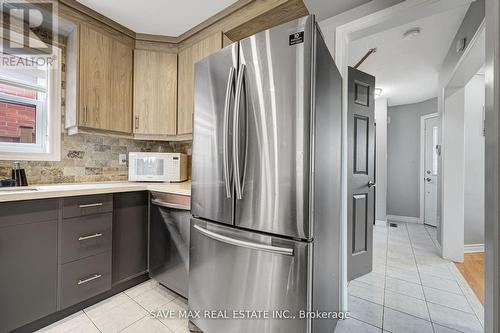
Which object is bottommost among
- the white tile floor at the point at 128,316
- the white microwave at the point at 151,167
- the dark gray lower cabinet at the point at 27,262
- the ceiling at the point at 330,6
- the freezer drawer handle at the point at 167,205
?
the white tile floor at the point at 128,316

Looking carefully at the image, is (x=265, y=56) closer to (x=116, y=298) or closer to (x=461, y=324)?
(x=116, y=298)

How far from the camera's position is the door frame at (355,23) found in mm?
1492

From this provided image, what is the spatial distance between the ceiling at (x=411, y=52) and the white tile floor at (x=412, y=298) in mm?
2507

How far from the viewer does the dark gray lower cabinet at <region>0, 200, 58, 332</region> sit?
1.40 metres

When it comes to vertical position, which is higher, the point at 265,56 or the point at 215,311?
the point at 265,56

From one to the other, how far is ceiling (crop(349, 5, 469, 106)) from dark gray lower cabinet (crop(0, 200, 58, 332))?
3.10m

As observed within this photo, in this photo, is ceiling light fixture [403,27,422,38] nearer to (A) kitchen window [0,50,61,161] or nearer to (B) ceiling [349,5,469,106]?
(B) ceiling [349,5,469,106]

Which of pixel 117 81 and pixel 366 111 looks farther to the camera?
pixel 366 111

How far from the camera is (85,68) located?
204 cm

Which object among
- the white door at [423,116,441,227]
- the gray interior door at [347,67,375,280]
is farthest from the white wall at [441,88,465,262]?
the white door at [423,116,441,227]

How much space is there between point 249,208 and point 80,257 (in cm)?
145

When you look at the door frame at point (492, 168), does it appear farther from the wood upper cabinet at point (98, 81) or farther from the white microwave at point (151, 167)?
the wood upper cabinet at point (98, 81)

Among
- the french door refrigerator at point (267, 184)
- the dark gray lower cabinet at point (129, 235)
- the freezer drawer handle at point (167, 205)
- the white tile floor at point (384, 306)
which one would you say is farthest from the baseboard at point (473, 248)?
the dark gray lower cabinet at point (129, 235)

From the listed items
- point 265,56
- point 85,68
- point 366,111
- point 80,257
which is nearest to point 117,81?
point 85,68
